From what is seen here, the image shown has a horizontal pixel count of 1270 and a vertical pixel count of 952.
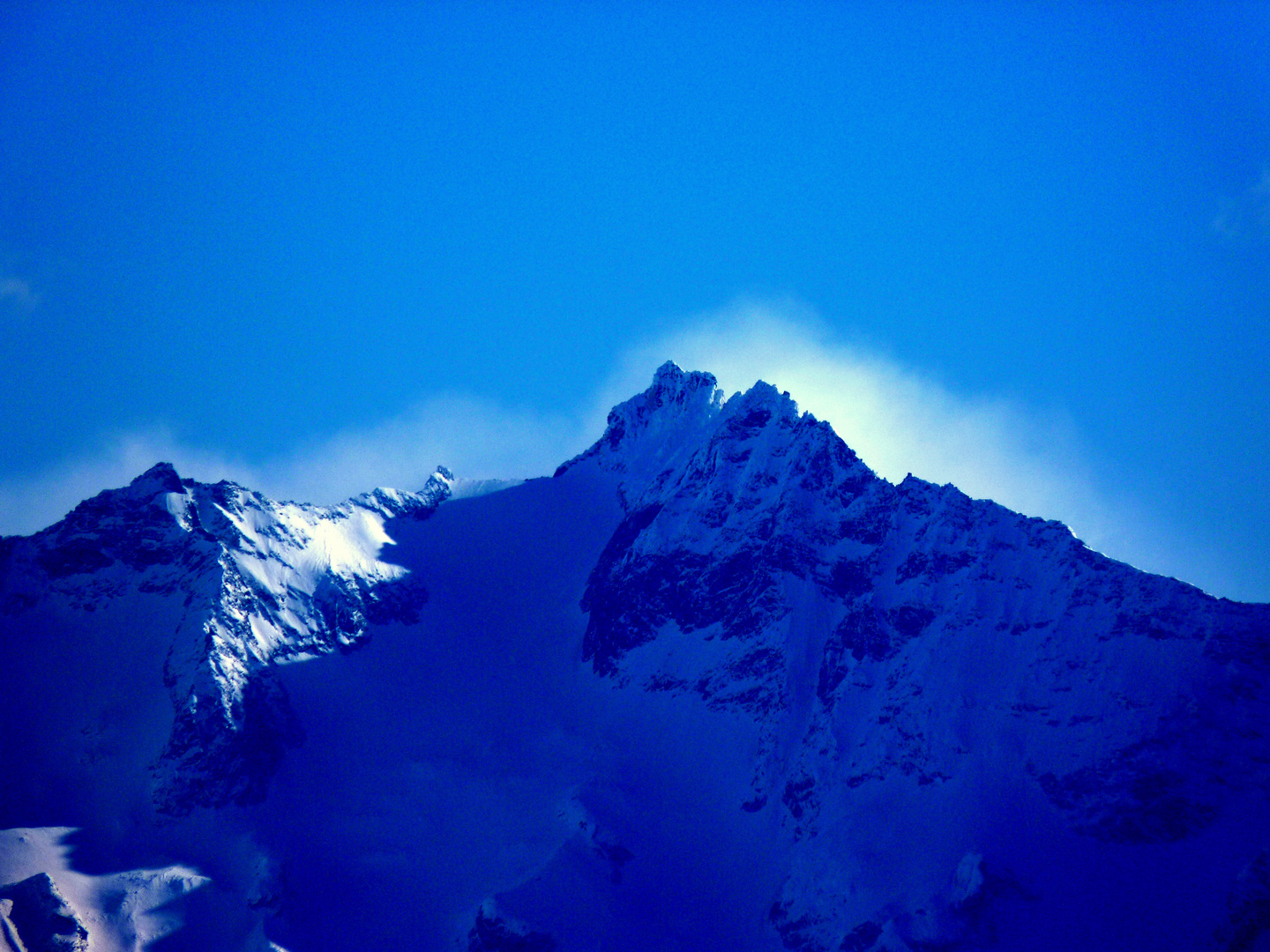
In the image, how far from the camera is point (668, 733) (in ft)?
541

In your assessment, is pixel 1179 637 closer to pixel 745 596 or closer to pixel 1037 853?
pixel 1037 853

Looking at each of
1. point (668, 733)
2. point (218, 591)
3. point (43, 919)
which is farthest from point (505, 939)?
point (218, 591)

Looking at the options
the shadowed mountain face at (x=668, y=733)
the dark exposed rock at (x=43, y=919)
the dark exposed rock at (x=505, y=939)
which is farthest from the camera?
the shadowed mountain face at (x=668, y=733)

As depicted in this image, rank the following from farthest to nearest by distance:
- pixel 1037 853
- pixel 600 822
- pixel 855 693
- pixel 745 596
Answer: pixel 745 596, pixel 855 693, pixel 600 822, pixel 1037 853

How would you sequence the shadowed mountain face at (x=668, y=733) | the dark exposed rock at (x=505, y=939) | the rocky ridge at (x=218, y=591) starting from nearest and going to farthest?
the dark exposed rock at (x=505, y=939), the shadowed mountain face at (x=668, y=733), the rocky ridge at (x=218, y=591)

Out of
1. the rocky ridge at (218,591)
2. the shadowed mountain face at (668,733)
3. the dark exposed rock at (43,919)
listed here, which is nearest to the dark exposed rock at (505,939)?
the shadowed mountain face at (668,733)

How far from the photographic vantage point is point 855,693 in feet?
516

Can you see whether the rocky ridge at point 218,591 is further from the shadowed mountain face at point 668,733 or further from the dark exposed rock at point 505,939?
the dark exposed rock at point 505,939

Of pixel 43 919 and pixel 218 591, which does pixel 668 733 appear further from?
pixel 43 919

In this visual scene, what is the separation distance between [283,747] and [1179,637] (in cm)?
11142

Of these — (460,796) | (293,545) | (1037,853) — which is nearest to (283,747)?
(460,796)

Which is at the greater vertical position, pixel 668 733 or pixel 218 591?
pixel 218 591

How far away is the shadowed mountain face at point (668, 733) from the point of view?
132875mm

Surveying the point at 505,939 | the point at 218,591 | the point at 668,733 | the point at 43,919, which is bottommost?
the point at 43,919
